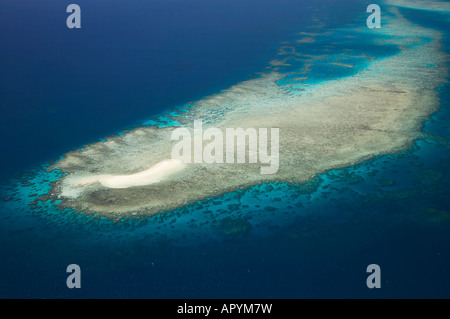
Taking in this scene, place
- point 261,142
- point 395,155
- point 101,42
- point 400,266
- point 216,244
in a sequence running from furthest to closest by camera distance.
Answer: point 101,42 < point 261,142 < point 395,155 < point 216,244 < point 400,266

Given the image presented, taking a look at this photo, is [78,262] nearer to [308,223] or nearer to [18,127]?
[308,223]

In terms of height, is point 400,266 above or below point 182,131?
below

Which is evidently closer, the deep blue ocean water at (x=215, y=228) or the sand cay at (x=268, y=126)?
the deep blue ocean water at (x=215, y=228)

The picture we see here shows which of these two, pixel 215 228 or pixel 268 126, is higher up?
pixel 268 126

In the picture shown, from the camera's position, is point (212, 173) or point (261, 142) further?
point (261, 142)

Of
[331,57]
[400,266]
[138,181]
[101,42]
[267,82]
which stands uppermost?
[101,42]

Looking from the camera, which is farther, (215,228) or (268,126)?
(268,126)

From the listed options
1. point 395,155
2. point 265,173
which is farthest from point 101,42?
point 395,155

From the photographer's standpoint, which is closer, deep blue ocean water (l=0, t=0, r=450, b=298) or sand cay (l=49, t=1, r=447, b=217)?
deep blue ocean water (l=0, t=0, r=450, b=298)
